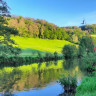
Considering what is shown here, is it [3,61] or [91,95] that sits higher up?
[91,95]

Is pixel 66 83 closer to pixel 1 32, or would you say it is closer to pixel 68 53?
pixel 1 32

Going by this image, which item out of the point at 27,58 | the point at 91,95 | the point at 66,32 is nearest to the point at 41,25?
the point at 66,32

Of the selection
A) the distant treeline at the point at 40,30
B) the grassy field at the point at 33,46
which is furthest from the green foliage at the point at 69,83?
the distant treeline at the point at 40,30

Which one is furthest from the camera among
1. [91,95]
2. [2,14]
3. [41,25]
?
[41,25]

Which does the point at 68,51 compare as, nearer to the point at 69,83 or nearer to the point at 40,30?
the point at 40,30

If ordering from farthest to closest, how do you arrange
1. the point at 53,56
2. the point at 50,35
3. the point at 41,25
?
the point at 41,25 < the point at 50,35 < the point at 53,56

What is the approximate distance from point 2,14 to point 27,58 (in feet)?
142

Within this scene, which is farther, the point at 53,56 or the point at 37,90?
the point at 53,56

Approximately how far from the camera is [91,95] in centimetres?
791

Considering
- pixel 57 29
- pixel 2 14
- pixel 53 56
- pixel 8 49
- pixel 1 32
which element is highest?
pixel 57 29

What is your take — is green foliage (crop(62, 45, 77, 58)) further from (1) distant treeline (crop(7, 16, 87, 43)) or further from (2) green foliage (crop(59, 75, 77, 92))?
(2) green foliage (crop(59, 75, 77, 92))

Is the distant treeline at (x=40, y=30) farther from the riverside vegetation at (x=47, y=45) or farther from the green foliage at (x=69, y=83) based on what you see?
the green foliage at (x=69, y=83)

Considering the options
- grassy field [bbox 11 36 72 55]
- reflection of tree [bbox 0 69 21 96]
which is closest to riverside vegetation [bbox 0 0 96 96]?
grassy field [bbox 11 36 72 55]

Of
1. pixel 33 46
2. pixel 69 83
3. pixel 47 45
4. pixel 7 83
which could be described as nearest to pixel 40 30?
pixel 47 45
